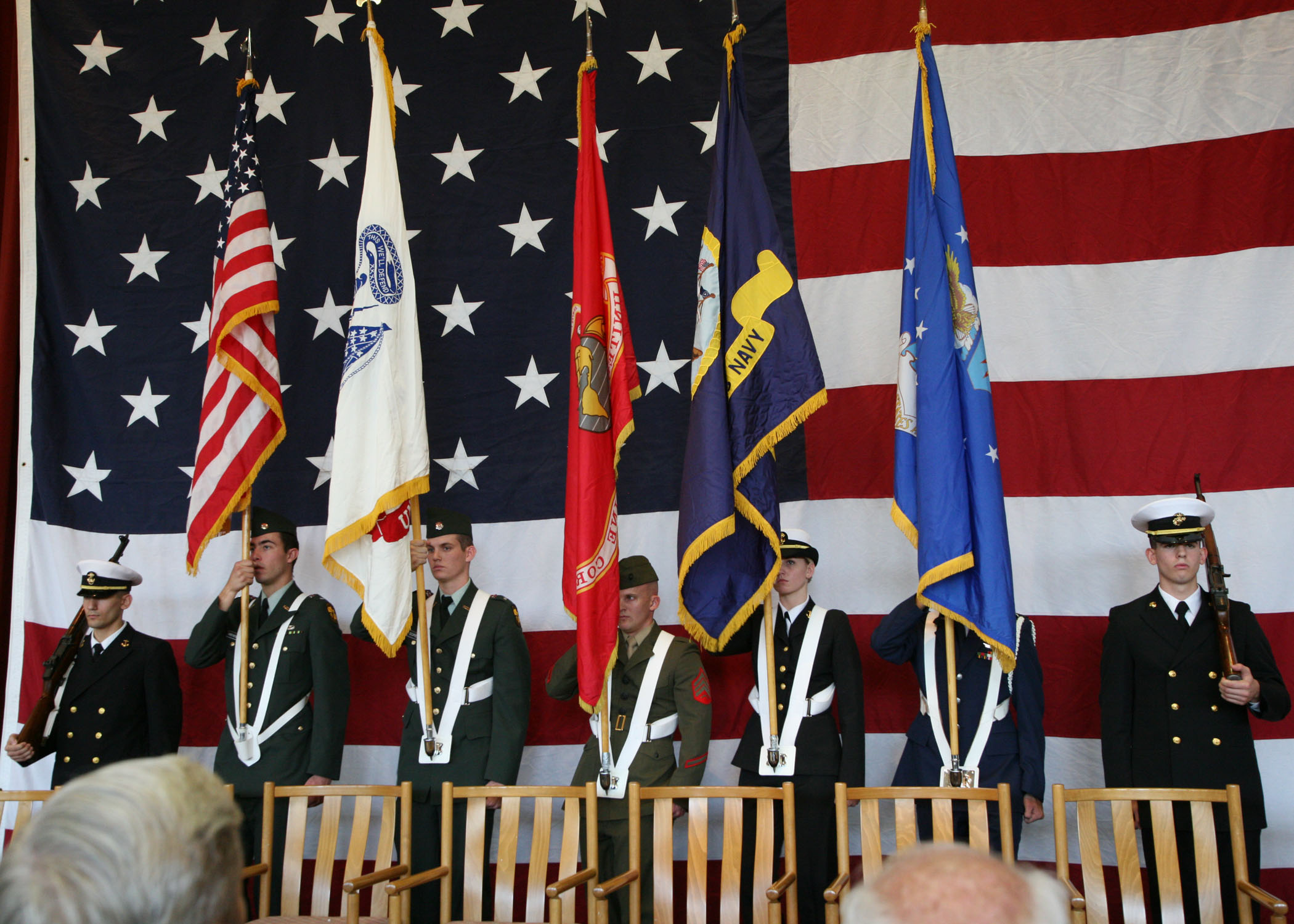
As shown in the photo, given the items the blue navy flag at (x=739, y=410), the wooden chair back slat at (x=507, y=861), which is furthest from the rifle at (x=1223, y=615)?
the wooden chair back slat at (x=507, y=861)

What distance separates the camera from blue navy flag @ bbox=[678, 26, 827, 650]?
3.39 m

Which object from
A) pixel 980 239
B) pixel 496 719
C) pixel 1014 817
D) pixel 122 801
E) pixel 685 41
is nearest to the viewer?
pixel 122 801

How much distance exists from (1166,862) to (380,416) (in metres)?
2.75

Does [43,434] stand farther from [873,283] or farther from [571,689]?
[873,283]

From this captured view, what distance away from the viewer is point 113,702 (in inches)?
154

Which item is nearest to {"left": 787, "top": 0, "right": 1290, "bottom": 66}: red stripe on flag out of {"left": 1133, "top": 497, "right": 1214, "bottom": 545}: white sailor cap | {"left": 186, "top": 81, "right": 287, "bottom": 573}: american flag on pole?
{"left": 1133, "top": 497, "right": 1214, "bottom": 545}: white sailor cap

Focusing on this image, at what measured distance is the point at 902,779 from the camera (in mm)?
3438

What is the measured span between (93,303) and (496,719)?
279 centimetres

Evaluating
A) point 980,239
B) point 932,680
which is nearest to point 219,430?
point 932,680

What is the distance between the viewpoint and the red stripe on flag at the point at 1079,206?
155 inches

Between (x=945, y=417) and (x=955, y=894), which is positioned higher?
(x=945, y=417)

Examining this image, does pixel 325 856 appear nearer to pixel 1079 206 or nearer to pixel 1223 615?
pixel 1223 615

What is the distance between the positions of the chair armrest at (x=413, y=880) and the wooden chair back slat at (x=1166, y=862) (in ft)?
6.17

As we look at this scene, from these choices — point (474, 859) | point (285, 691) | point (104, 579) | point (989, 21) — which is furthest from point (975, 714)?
point (104, 579)
